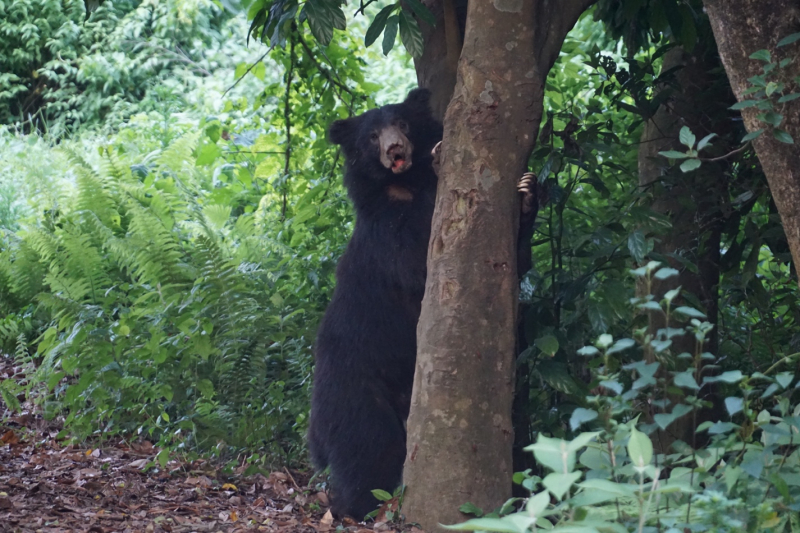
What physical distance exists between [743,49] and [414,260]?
6.68 ft

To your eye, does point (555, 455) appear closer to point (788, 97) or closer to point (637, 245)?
point (788, 97)

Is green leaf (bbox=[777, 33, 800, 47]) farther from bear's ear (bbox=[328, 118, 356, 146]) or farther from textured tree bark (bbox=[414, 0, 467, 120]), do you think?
bear's ear (bbox=[328, 118, 356, 146])

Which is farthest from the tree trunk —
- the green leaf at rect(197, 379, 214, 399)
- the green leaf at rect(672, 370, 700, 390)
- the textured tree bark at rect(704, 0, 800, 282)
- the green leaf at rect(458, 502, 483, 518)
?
the green leaf at rect(197, 379, 214, 399)

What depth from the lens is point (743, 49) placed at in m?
2.43

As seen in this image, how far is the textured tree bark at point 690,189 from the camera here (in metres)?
3.85

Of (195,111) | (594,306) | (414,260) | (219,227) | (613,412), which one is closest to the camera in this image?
(613,412)

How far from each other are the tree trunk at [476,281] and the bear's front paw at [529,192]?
0.95 ft

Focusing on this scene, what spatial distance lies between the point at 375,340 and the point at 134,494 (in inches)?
54.5

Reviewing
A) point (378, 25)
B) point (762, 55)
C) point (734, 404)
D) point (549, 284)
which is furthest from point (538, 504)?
point (549, 284)

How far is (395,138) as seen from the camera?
450cm

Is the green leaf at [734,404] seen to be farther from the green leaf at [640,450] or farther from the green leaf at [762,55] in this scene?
the green leaf at [762,55]

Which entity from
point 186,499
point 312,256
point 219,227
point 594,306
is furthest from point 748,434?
point 219,227

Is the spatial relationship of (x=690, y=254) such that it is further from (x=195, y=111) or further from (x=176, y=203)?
(x=195, y=111)

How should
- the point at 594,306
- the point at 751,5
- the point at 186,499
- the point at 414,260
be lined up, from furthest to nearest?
the point at 414,260 < the point at 186,499 < the point at 594,306 < the point at 751,5
